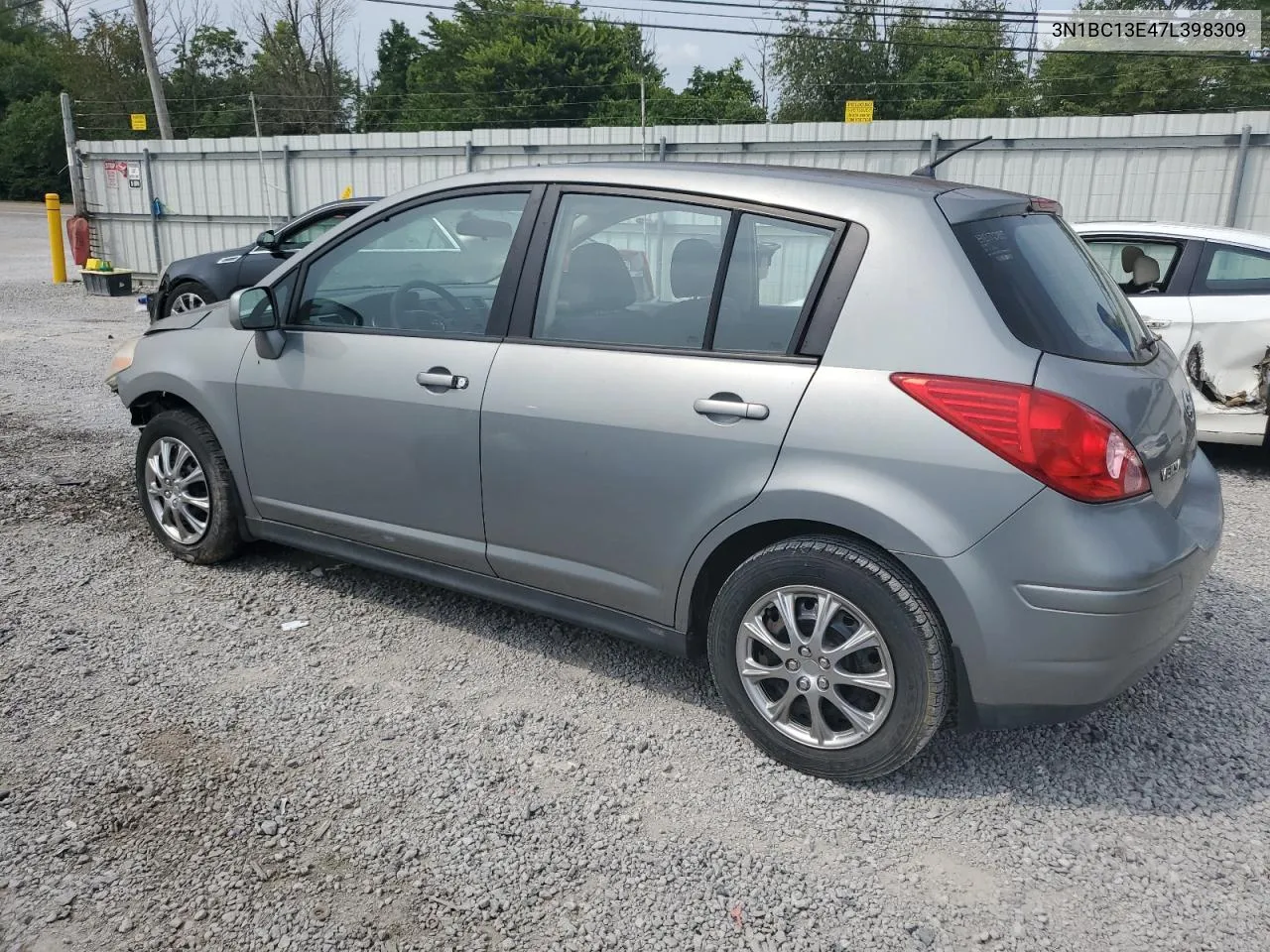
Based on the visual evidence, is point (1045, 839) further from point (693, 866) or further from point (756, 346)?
point (756, 346)

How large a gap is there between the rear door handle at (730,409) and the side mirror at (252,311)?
6.47 ft

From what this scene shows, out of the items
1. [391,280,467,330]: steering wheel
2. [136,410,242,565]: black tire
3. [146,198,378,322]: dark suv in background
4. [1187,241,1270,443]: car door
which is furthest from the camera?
[146,198,378,322]: dark suv in background

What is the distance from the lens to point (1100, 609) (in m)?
2.67

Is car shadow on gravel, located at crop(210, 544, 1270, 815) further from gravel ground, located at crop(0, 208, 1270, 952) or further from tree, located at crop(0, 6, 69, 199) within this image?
tree, located at crop(0, 6, 69, 199)

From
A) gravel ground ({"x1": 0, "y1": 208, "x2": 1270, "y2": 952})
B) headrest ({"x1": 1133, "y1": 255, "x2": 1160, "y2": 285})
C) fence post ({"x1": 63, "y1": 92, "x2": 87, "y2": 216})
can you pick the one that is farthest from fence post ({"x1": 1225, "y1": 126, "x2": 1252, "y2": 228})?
fence post ({"x1": 63, "y1": 92, "x2": 87, "y2": 216})

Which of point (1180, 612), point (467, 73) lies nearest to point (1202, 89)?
point (467, 73)

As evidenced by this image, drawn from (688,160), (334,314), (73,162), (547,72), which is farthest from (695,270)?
(547,72)

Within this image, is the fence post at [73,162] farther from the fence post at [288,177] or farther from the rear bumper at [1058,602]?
the rear bumper at [1058,602]

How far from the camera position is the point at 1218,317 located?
6445 mm

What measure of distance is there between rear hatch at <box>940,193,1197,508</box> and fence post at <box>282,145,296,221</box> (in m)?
15.3

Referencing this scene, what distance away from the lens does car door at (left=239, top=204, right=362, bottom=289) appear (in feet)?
34.7

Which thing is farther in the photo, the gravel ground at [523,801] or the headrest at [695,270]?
the headrest at [695,270]

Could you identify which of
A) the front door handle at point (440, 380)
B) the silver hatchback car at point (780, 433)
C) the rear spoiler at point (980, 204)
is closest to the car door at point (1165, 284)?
the silver hatchback car at point (780, 433)

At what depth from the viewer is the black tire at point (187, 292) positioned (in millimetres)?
11336
